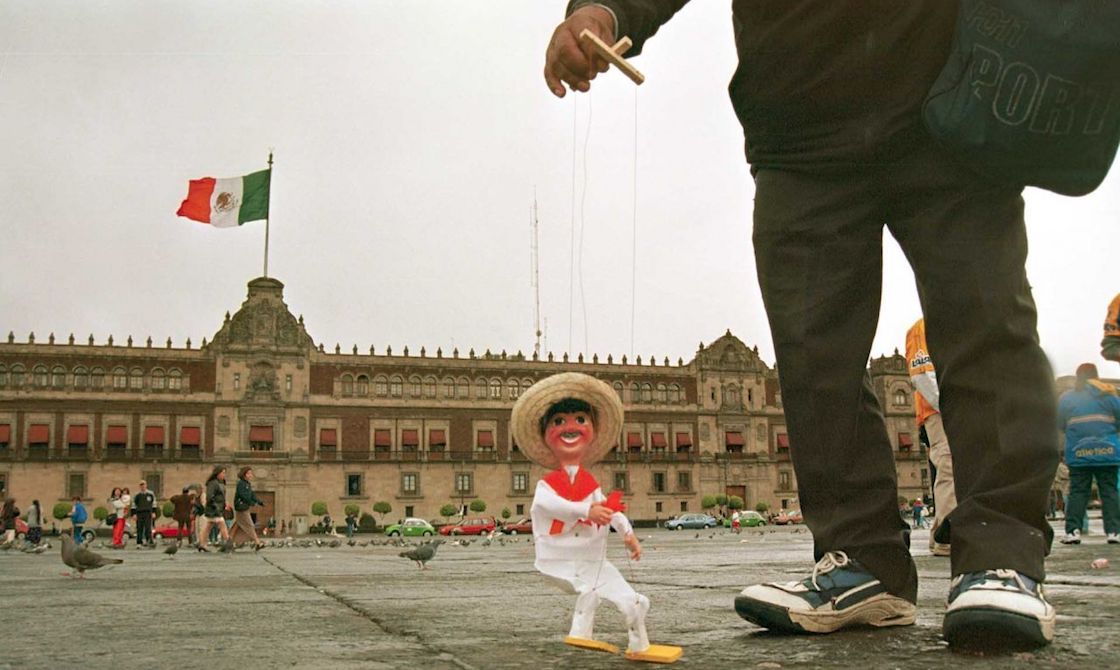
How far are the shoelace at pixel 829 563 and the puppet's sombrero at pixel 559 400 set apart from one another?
1.56 ft

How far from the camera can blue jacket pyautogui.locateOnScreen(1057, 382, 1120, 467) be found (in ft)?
21.7

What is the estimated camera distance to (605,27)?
6.79 ft

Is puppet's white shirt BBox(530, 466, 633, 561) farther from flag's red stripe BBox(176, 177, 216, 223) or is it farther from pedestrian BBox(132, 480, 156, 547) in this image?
flag's red stripe BBox(176, 177, 216, 223)

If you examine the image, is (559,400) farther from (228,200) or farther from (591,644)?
(228,200)

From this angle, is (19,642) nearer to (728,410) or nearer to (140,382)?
(140,382)

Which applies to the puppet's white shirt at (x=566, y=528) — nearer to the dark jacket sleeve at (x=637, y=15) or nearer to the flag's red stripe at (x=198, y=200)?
the dark jacket sleeve at (x=637, y=15)

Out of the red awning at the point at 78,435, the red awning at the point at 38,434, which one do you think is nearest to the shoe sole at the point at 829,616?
the red awning at the point at 78,435

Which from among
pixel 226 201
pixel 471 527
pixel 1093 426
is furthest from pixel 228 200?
pixel 1093 426

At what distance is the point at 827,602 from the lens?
1878 millimetres

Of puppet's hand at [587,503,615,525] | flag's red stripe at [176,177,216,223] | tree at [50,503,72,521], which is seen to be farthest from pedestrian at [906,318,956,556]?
tree at [50,503,72,521]

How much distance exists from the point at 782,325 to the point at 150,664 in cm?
134

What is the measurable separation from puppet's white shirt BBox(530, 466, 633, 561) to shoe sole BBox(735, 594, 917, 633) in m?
0.30

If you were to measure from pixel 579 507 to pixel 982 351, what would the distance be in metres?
0.85

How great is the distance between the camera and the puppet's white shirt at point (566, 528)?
5.72 feet
